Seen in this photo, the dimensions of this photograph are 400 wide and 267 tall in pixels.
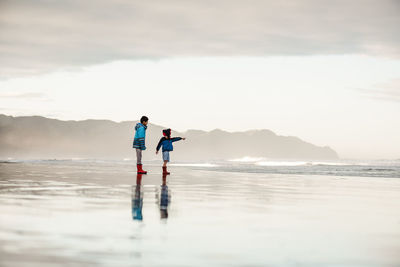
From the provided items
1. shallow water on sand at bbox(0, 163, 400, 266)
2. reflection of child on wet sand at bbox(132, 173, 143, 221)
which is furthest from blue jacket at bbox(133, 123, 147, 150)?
A: shallow water on sand at bbox(0, 163, 400, 266)

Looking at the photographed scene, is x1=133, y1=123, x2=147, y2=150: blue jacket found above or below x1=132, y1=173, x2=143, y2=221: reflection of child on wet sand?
above

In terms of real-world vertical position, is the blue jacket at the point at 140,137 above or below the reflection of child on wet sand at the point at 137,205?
above

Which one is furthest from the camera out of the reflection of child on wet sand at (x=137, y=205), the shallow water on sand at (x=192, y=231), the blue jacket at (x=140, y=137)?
the blue jacket at (x=140, y=137)

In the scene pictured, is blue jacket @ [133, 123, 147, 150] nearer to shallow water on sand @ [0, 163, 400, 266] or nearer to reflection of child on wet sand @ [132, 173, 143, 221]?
reflection of child on wet sand @ [132, 173, 143, 221]

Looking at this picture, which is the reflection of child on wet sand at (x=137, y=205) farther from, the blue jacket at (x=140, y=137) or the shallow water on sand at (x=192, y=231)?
the blue jacket at (x=140, y=137)


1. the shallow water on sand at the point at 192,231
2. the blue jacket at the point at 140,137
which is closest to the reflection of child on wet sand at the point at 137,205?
the shallow water on sand at the point at 192,231

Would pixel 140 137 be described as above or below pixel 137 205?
above

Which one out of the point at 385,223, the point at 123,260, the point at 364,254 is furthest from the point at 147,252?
the point at 385,223

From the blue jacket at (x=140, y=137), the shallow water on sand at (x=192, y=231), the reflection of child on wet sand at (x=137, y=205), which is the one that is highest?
the blue jacket at (x=140, y=137)

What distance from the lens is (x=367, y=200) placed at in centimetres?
1348

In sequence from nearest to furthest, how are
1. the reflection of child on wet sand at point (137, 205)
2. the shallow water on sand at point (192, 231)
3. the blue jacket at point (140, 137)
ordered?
the shallow water on sand at point (192, 231)
the reflection of child on wet sand at point (137, 205)
the blue jacket at point (140, 137)

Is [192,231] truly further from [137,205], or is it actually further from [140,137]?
[140,137]

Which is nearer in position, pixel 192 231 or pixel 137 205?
pixel 192 231

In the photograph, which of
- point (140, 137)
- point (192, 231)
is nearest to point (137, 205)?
point (192, 231)
